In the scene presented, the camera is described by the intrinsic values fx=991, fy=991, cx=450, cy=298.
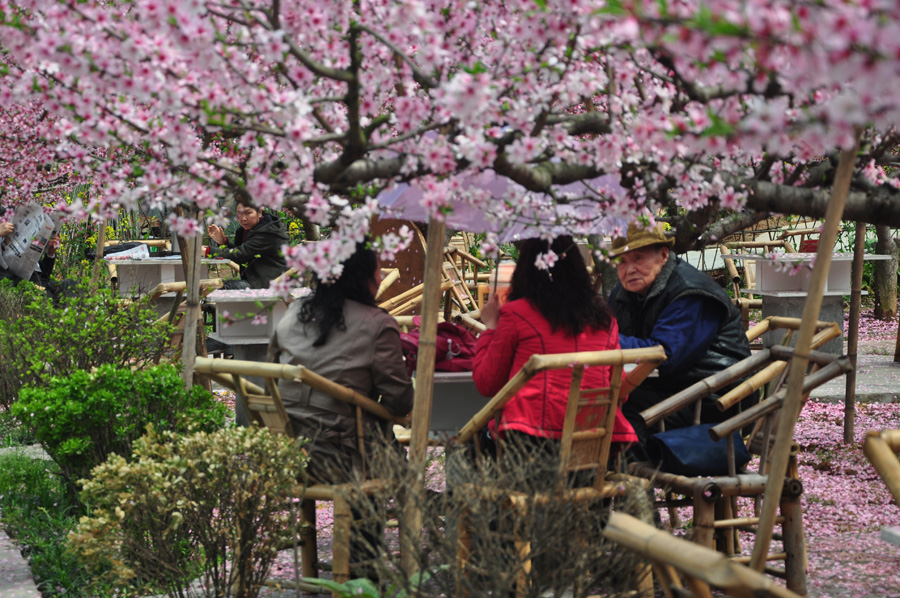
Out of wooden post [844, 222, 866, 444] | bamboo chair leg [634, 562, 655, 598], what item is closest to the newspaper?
wooden post [844, 222, 866, 444]

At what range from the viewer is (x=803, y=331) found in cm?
237

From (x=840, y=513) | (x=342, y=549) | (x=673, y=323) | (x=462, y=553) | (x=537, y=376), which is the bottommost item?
(x=840, y=513)

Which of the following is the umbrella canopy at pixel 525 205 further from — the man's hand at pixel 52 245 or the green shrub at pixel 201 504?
the man's hand at pixel 52 245

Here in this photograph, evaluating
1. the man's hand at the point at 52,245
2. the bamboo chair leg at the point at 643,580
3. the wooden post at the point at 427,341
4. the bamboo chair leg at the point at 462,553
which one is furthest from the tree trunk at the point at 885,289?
the bamboo chair leg at the point at 462,553

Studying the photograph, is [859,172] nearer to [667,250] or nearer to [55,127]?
[667,250]

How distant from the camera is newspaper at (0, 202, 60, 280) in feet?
31.8

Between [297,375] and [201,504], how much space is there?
52 centimetres

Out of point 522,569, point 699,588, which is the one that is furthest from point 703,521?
point 699,588

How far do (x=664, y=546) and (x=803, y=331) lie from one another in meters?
0.87

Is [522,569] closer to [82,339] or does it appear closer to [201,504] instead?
[201,504]

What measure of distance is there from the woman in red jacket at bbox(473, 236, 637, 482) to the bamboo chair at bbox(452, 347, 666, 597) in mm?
121

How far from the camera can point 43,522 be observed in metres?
4.69

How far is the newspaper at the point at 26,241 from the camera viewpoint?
9703mm

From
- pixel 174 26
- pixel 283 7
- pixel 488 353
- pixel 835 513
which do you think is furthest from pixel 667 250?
pixel 174 26
